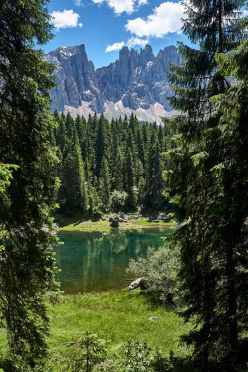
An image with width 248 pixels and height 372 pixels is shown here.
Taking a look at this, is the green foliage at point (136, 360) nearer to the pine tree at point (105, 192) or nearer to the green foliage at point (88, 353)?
the green foliage at point (88, 353)

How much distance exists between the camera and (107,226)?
91.4 meters

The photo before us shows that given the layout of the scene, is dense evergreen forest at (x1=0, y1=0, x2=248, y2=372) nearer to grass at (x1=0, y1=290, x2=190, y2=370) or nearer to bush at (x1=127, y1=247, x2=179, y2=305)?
grass at (x1=0, y1=290, x2=190, y2=370)

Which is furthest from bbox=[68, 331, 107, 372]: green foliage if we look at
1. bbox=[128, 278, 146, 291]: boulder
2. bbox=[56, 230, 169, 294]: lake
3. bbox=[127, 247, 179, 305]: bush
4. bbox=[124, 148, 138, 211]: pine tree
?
bbox=[124, 148, 138, 211]: pine tree

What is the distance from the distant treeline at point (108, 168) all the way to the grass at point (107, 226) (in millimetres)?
5177

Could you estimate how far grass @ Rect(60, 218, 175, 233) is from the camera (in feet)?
293

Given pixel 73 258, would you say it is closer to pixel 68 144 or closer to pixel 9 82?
pixel 9 82

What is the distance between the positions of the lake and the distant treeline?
603 inches

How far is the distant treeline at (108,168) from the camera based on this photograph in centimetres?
10100

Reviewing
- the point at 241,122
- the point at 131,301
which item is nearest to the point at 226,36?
the point at 241,122

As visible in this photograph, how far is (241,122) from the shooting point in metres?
9.77

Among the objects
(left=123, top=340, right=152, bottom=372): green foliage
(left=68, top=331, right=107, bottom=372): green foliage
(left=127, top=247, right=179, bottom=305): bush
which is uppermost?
(left=123, top=340, right=152, bottom=372): green foliage

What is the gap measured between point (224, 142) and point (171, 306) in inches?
700

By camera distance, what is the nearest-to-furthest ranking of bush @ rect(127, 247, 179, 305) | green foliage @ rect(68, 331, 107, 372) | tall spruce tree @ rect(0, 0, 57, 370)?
1. green foliage @ rect(68, 331, 107, 372)
2. tall spruce tree @ rect(0, 0, 57, 370)
3. bush @ rect(127, 247, 179, 305)

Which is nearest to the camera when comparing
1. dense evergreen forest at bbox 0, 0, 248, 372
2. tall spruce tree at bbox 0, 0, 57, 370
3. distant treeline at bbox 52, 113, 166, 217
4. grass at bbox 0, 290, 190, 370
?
dense evergreen forest at bbox 0, 0, 248, 372
